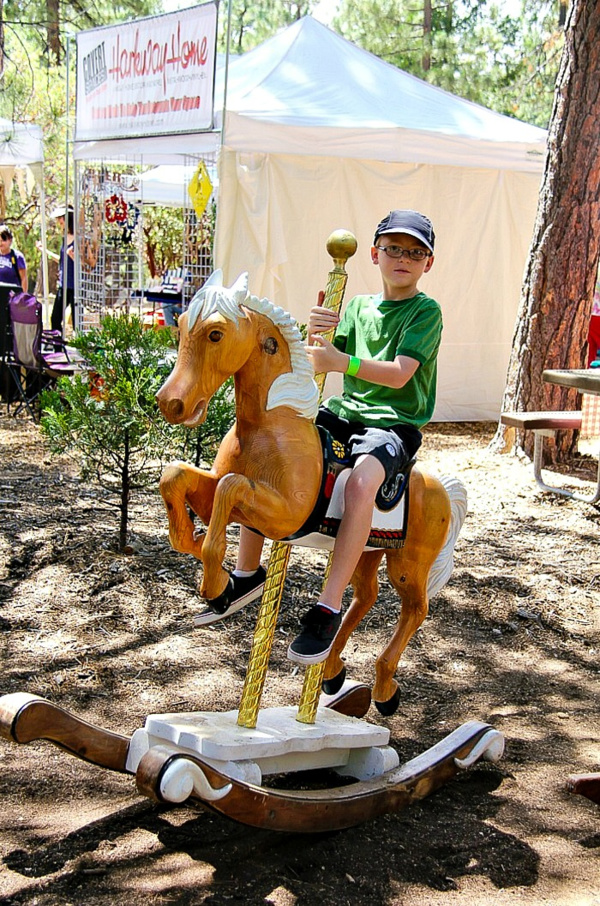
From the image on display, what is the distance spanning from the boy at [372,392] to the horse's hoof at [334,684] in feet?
2.05

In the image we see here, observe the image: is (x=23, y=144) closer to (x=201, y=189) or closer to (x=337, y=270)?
(x=201, y=189)

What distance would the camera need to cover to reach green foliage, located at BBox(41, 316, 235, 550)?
4.86 m

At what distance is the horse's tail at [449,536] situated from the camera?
3387 mm

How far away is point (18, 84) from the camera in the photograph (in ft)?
59.6

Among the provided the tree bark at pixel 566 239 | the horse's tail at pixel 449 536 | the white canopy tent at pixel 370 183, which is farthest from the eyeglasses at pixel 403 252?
the white canopy tent at pixel 370 183

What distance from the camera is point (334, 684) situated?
3.55 m

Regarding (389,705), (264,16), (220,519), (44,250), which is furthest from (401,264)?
(264,16)

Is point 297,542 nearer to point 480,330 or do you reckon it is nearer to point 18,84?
point 480,330

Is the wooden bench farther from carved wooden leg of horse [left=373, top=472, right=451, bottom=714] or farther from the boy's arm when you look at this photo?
the boy's arm

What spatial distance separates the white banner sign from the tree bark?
9.64 ft

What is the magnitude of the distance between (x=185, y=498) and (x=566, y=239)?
597cm

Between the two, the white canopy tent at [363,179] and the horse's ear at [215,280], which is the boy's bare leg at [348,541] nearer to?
the horse's ear at [215,280]

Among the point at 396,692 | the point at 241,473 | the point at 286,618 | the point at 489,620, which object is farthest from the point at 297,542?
the point at 489,620

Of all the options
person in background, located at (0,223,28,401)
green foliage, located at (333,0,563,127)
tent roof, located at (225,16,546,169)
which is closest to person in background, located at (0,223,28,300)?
person in background, located at (0,223,28,401)
